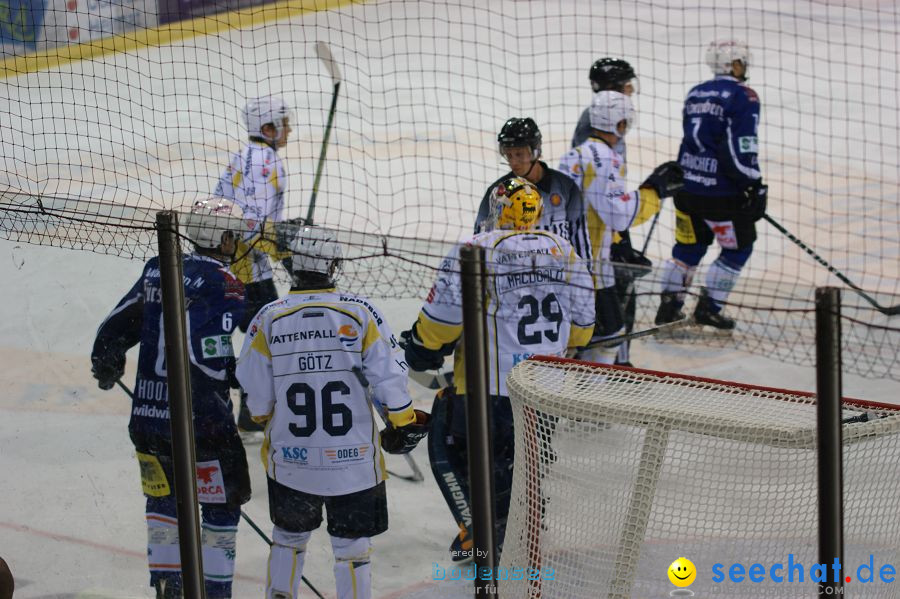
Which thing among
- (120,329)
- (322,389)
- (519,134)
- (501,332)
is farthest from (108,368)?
(519,134)

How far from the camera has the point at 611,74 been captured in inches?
241

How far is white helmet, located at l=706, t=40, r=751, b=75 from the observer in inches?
253

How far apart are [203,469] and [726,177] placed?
12.0ft

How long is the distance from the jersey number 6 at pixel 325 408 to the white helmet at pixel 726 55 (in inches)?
146

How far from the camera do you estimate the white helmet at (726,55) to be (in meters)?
6.44

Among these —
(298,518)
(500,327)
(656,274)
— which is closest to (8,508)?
(298,518)

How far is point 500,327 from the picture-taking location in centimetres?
412

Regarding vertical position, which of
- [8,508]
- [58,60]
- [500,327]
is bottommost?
[8,508]

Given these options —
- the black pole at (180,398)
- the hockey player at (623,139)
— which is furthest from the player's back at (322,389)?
the hockey player at (623,139)

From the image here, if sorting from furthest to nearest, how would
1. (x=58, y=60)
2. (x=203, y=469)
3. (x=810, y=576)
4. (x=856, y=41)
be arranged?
(x=856, y=41) → (x=58, y=60) → (x=203, y=469) → (x=810, y=576)

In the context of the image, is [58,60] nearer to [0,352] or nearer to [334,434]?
[0,352]

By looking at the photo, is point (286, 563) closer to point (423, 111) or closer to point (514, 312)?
point (514, 312)

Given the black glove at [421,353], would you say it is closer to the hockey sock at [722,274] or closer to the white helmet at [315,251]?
the white helmet at [315,251]

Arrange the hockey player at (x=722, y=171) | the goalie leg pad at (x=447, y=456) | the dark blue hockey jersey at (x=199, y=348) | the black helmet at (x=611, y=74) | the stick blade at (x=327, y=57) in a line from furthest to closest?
the stick blade at (x=327, y=57) < the hockey player at (x=722, y=171) < the black helmet at (x=611, y=74) < the goalie leg pad at (x=447, y=456) < the dark blue hockey jersey at (x=199, y=348)
